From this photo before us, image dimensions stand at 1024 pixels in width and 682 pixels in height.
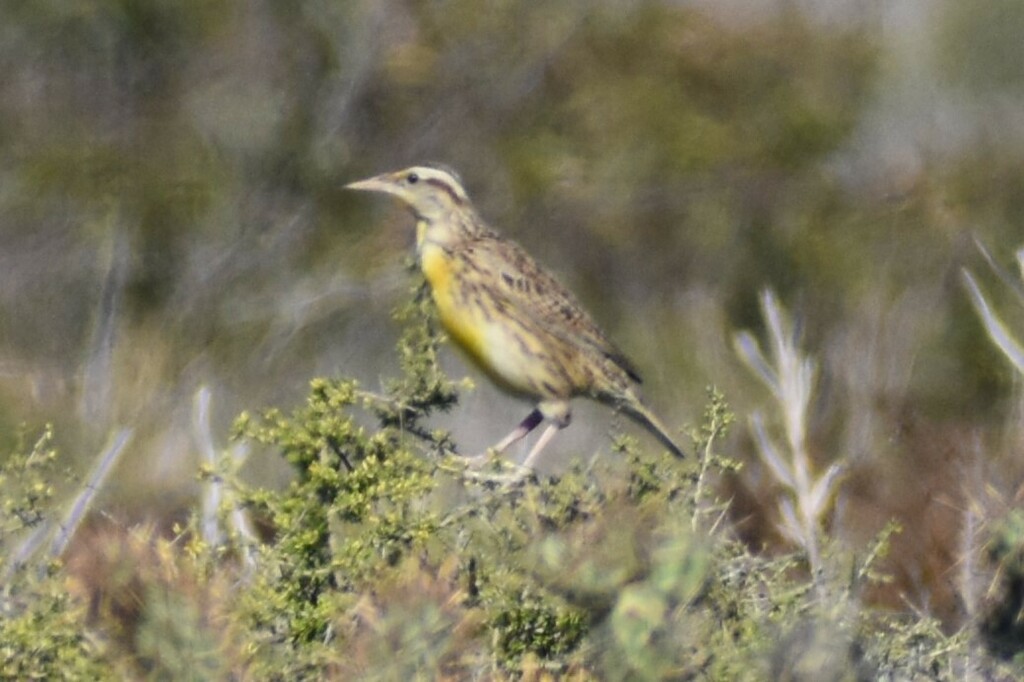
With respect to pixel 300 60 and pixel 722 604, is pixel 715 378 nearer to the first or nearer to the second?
pixel 300 60

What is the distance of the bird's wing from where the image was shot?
15.9 ft

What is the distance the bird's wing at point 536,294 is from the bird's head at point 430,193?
A: 0.38 feet

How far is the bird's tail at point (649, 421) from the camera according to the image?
454 centimetres

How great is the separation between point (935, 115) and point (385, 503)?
11.7m

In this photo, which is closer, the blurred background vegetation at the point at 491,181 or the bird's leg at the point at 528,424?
the bird's leg at the point at 528,424

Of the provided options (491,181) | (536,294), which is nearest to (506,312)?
(536,294)

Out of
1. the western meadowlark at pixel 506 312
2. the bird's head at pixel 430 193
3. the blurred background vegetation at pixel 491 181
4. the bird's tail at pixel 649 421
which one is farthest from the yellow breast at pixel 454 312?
the blurred background vegetation at pixel 491 181

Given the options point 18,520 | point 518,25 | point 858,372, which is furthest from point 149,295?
point 18,520

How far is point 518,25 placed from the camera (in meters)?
11.6

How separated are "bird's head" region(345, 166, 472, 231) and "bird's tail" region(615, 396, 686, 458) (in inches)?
28.9

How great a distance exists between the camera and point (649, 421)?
15.1 feet

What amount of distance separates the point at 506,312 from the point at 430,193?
380mm

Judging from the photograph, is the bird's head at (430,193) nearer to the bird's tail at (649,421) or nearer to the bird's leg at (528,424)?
the bird's leg at (528,424)

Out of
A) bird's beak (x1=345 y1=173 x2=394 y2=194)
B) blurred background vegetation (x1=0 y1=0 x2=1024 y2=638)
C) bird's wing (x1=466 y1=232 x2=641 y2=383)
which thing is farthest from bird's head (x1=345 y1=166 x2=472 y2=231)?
blurred background vegetation (x1=0 y1=0 x2=1024 y2=638)
